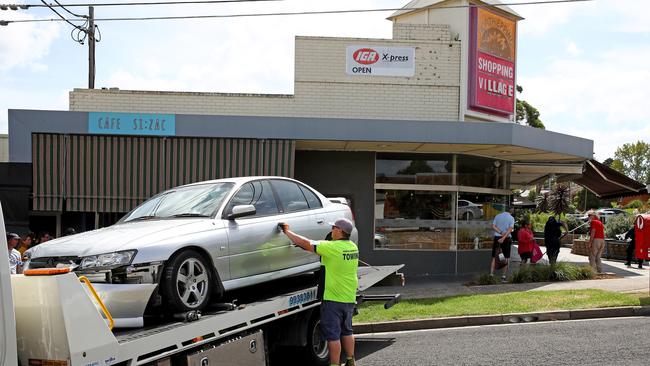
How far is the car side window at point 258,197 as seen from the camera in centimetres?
670

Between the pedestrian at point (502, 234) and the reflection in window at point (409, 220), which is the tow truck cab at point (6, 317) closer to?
the reflection in window at point (409, 220)

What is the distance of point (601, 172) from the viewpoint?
1942 centimetres

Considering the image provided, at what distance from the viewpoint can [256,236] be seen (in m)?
6.50

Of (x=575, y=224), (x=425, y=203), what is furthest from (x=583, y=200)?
(x=425, y=203)

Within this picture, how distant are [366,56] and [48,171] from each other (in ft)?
26.1

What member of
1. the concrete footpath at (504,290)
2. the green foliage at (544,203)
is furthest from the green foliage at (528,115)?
the concrete footpath at (504,290)

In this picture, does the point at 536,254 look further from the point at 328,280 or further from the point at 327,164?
the point at 328,280

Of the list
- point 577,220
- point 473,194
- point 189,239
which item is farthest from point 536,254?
point 577,220

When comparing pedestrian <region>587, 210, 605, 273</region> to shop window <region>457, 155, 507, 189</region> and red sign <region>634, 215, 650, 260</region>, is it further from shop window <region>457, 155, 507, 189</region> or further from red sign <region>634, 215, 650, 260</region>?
red sign <region>634, 215, 650, 260</region>

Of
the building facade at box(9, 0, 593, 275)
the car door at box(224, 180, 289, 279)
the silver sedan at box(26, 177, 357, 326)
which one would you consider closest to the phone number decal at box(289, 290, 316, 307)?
the silver sedan at box(26, 177, 357, 326)

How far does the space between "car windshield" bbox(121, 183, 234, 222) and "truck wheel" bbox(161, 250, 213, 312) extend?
0.69m

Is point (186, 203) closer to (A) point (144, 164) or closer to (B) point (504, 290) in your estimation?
(A) point (144, 164)

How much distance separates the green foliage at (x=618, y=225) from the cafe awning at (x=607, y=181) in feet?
2.79

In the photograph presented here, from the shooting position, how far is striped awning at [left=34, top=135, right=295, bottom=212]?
13.4m
